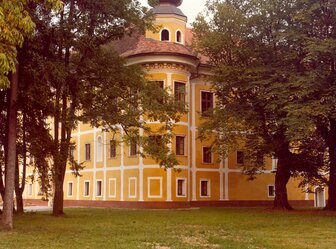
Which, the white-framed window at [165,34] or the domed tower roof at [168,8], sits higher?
the domed tower roof at [168,8]

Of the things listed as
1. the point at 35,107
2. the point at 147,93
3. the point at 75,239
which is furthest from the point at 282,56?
the point at 75,239

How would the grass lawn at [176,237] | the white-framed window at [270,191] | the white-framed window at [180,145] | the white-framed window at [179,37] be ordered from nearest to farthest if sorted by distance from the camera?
the grass lawn at [176,237]
the white-framed window at [180,145]
the white-framed window at [179,37]
the white-framed window at [270,191]

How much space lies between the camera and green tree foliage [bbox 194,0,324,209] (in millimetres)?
27750

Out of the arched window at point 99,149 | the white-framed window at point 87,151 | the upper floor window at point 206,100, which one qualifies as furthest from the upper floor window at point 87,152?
the upper floor window at point 206,100

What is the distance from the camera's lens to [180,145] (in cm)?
3950

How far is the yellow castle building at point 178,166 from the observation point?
38125mm

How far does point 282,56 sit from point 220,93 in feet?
16.0

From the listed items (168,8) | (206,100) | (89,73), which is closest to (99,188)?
(206,100)

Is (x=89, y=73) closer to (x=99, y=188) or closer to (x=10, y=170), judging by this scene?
(x=10, y=170)

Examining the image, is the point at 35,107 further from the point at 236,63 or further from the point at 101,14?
the point at 236,63

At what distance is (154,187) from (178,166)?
2382 millimetres

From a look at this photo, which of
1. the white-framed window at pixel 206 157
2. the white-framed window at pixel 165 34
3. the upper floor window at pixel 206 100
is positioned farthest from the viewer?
the upper floor window at pixel 206 100

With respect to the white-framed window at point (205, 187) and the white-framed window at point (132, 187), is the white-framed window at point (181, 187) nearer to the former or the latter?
the white-framed window at point (205, 187)

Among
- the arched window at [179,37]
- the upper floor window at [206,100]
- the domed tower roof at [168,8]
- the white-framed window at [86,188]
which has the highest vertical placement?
the domed tower roof at [168,8]
